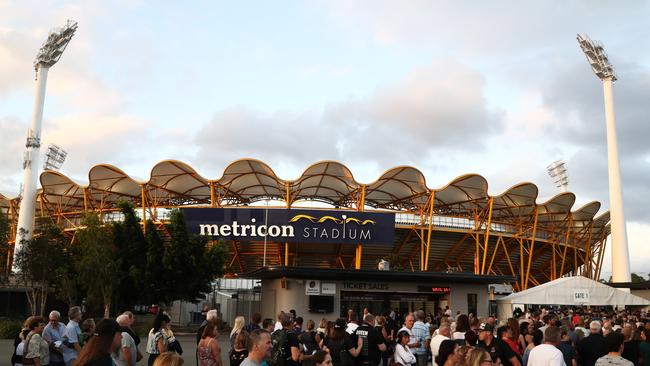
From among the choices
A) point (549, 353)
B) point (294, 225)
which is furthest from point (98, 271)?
point (549, 353)

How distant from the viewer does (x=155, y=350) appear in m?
8.95

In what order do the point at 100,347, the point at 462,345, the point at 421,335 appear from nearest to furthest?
the point at 100,347
the point at 462,345
the point at 421,335

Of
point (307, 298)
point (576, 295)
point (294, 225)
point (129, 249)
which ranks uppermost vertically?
point (294, 225)

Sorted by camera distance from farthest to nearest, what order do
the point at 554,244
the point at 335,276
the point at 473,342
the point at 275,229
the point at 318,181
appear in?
the point at 554,244, the point at 318,181, the point at 275,229, the point at 335,276, the point at 473,342

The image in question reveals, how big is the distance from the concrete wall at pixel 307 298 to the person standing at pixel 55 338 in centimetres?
1549

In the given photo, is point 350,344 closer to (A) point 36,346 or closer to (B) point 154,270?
(A) point 36,346

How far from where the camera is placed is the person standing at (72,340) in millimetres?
9266

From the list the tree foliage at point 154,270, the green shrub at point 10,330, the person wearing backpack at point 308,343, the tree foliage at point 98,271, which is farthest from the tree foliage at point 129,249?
the person wearing backpack at point 308,343

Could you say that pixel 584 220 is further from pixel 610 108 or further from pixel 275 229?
pixel 275 229

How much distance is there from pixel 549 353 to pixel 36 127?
47351 mm

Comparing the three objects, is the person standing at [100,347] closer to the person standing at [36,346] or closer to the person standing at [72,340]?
the person standing at [36,346]

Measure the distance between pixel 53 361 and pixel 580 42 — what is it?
207 ft

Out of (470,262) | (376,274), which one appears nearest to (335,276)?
(376,274)

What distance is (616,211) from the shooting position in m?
58.2
